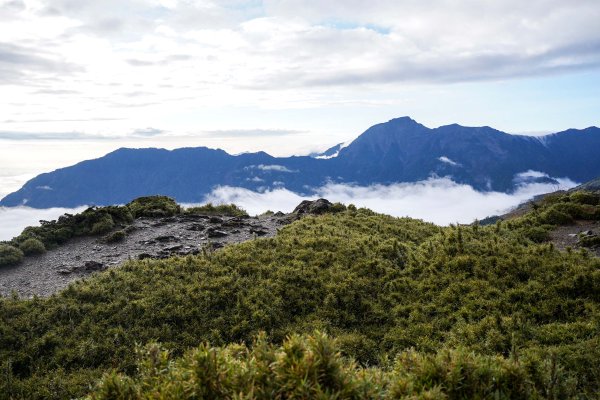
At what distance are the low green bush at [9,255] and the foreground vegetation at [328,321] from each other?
6.36 meters

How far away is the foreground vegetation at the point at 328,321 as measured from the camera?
18.4ft

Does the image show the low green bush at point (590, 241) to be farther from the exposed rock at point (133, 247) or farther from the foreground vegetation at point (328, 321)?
the exposed rock at point (133, 247)

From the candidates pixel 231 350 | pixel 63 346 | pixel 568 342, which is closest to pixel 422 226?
pixel 568 342

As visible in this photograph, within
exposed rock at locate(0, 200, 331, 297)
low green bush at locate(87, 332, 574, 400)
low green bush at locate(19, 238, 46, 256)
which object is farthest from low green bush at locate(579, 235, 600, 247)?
low green bush at locate(19, 238, 46, 256)

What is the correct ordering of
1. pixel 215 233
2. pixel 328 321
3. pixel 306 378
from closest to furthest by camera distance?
1. pixel 306 378
2. pixel 328 321
3. pixel 215 233

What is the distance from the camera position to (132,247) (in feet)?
86.5

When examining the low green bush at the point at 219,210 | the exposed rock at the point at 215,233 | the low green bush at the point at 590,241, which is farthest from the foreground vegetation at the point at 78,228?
the low green bush at the point at 590,241

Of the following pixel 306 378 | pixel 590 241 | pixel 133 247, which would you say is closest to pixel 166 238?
pixel 133 247

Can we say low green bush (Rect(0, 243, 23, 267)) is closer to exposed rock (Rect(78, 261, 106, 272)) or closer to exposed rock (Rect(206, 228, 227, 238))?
exposed rock (Rect(78, 261, 106, 272))

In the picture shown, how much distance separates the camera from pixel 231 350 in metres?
6.64

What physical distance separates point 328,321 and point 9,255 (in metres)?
19.3

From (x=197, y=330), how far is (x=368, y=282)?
821 cm

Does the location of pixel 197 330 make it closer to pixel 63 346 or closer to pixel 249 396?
pixel 63 346

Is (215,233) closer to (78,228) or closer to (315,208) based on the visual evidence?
(78,228)
